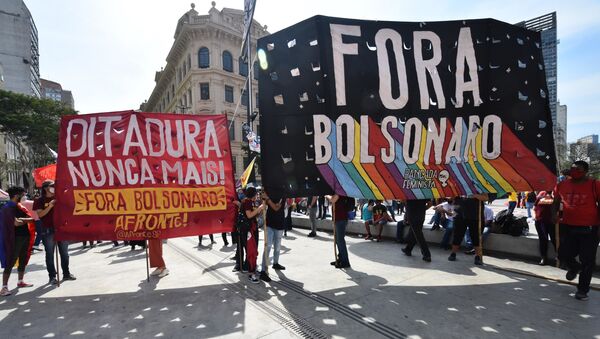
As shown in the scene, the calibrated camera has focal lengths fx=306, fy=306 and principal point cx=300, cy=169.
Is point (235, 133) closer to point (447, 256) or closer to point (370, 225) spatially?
point (370, 225)

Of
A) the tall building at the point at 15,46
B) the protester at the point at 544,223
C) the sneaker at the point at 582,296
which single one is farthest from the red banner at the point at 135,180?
the tall building at the point at 15,46

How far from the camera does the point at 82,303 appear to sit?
4996mm

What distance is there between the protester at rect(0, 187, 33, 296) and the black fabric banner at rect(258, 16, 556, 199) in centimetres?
475

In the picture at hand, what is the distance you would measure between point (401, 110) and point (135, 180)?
496 centimetres

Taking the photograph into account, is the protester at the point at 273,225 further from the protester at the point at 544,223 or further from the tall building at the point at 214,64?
the tall building at the point at 214,64

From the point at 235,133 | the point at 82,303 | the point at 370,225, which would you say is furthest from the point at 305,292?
the point at 235,133

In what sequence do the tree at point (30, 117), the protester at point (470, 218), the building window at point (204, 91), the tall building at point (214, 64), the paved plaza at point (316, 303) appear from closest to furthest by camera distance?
1. the paved plaza at point (316, 303)
2. the protester at point (470, 218)
3. the tree at point (30, 117)
4. the tall building at point (214, 64)
5. the building window at point (204, 91)

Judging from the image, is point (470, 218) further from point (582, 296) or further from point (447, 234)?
point (582, 296)

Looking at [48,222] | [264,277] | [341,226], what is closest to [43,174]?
[48,222]

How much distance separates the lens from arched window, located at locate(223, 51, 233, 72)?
42.0 metres

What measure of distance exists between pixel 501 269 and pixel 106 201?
7701mm

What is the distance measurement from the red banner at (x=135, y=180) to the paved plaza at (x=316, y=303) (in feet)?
3.67

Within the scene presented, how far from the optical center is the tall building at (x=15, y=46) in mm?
51812

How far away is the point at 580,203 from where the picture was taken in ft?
15.1
